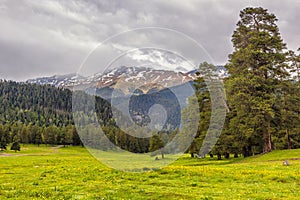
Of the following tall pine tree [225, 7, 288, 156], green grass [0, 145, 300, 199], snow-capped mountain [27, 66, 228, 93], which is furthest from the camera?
tall pine tree [225, 7, 288, 156]

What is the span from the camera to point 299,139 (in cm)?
6456

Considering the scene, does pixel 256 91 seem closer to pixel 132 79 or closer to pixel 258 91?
pixel 258 91

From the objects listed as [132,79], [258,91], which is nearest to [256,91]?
[258,91]

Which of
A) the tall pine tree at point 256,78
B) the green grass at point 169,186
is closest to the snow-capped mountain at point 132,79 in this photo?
the green grass at point 169,186

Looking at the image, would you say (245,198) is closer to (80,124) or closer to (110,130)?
(110,130)

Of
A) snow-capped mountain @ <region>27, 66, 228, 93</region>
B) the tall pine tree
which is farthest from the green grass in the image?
the tall pine tree

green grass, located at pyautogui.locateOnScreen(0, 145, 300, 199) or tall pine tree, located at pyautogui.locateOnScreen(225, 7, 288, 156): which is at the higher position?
tall pine tree, located at pyautogui.locateOnScreen(225, 7, 288, 156)

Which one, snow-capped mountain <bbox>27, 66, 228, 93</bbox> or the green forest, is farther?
the green forest

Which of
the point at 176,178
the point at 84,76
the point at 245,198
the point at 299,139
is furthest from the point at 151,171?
the point at 299,139

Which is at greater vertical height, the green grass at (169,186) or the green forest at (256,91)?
the green forest at (256,91)

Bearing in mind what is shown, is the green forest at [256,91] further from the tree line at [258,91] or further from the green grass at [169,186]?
the green grass at [169,186]

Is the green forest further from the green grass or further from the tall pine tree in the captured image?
the green grass

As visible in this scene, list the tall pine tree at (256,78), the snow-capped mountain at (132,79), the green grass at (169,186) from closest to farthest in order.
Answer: the green grass at (169,186), the snow-capped mountain at (132,79), the tall pine tree at (256,78)

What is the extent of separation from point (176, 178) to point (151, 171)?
3311 millimetres
